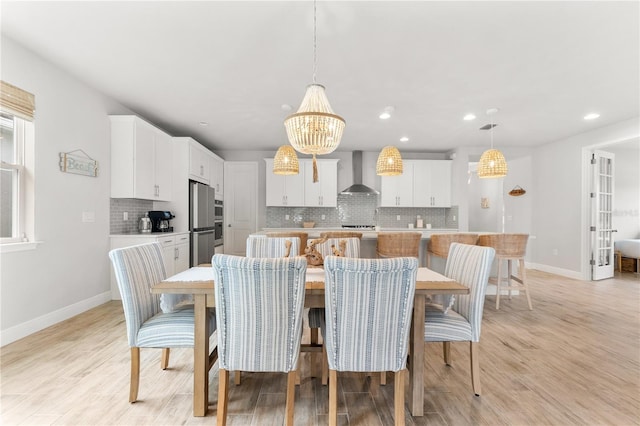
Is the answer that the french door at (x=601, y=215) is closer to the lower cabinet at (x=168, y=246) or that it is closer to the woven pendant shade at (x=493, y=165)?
the woven pendant shade at (x=493, y=165)

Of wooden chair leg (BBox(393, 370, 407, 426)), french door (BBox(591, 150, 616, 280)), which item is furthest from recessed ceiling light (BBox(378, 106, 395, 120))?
french door (BBox(591, 150, 616, 280))

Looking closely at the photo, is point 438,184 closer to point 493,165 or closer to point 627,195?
point 493,165

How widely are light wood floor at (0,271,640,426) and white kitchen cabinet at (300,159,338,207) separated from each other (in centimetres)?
402

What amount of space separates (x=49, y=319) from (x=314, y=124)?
10.7 feet

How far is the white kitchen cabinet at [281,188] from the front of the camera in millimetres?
6367

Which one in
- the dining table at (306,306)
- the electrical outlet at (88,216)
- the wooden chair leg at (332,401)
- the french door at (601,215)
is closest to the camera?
the wooden chair leg at (332,401)

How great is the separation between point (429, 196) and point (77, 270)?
238 inches

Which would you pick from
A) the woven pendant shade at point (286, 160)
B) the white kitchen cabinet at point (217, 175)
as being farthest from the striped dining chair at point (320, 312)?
the white kitchen cabinet at point (217, 175)

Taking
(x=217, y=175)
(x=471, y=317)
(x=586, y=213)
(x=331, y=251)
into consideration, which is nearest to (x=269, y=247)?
(x=331, y=251)

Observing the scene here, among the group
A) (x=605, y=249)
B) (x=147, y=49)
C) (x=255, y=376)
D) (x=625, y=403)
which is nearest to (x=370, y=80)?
(x=147, y=49)

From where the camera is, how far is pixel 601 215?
17.9 ft

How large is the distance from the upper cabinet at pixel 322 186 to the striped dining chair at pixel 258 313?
16.2ft

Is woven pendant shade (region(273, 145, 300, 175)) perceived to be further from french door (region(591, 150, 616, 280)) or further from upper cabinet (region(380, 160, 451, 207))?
french door (region(591, 150, 616, 280))

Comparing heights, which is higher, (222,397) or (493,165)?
(493,165)
